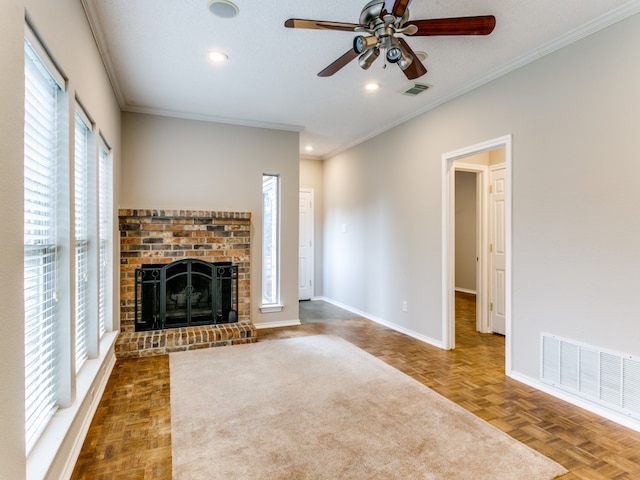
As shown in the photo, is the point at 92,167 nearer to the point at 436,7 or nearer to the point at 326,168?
the point at 436,7

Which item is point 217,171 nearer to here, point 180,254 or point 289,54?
point 180,254

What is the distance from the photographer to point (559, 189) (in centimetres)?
283

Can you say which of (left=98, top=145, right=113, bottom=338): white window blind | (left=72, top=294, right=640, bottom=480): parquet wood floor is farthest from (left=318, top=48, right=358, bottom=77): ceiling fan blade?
(left=72, top=294, right=640, bottom=480): parquet wood floor

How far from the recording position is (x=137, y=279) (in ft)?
13.6

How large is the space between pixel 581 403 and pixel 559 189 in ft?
5.14

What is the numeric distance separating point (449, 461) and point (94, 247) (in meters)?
Answer: 2.71

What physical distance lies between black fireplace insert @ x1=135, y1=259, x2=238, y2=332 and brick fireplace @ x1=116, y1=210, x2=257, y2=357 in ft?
0.24

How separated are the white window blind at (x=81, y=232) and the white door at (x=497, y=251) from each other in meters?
4.36

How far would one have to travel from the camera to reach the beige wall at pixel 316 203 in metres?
6.79

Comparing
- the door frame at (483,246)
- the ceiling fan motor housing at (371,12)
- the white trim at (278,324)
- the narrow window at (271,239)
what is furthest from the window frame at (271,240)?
the ceiling fan motor housing at (371,12)

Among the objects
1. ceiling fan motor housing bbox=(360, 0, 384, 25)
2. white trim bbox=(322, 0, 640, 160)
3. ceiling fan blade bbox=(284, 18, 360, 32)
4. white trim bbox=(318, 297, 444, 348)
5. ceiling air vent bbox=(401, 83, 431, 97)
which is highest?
ceiling air vent bbox=(401, 83, 431, 97)

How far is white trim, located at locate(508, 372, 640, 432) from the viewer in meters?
2.39

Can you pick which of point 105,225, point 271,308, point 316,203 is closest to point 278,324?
point 271,308

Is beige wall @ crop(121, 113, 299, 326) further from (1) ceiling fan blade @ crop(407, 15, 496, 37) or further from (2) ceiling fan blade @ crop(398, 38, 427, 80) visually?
(1) ceiling fan blade @ crop(407, 15, 496, 37)
